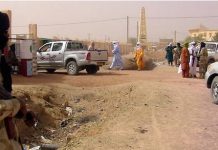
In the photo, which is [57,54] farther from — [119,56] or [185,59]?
[185,59]

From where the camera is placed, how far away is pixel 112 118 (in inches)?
398

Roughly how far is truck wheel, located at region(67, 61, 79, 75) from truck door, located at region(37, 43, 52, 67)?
1.33 m

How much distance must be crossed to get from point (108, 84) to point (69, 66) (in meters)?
4.99

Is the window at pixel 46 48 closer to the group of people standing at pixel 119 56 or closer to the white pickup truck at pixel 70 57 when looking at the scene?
the white pickup truck at pixel 70 57

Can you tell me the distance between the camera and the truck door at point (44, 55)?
21.5 meters

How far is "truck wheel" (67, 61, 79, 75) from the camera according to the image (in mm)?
20531

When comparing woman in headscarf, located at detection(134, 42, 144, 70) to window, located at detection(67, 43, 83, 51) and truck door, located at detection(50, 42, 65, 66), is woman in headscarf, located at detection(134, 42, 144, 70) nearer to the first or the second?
window, located at detection(67, 43, 83, 51)

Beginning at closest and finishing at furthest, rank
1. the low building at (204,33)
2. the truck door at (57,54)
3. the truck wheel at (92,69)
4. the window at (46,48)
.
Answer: the truck door at (57,54)
the truck wheel at (92,69)
the window at (46,48)
the low building at (204,33)

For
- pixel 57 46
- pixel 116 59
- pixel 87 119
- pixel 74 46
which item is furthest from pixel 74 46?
pixel 87 119

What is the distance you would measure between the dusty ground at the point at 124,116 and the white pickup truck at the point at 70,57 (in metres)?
4.21

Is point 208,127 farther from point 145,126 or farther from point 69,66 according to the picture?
Result: point 69,66

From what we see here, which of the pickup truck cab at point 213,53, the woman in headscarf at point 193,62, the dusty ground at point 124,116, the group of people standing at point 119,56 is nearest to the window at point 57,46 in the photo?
the group of people standing at point 119,56

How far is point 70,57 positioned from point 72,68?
0.52m

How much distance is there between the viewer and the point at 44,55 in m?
21.6
